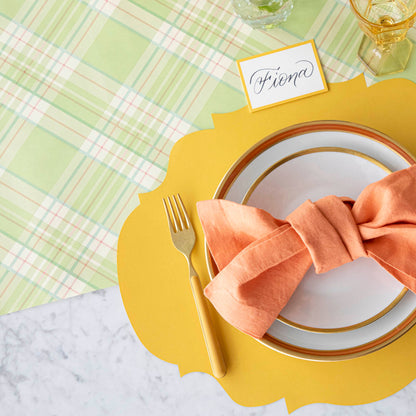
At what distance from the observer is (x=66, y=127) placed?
2.08 feet

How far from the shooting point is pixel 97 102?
635 millimetres

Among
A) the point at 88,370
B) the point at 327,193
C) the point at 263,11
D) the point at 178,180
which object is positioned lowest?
the point at 88,370

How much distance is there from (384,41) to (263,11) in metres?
0.17

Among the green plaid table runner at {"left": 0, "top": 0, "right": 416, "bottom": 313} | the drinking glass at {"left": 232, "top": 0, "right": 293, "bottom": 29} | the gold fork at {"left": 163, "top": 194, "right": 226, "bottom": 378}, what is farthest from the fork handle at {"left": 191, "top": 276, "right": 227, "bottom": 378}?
the drinking glass at {"left": 232, "top": 0, "right": 293, "bottom": 29}

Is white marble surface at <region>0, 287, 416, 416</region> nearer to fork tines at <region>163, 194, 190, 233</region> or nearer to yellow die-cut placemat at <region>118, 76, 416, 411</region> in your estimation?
yellow die-cut placemat at <region>118, 76, 416, 411</region>

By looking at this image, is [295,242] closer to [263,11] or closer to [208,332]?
[208,332]

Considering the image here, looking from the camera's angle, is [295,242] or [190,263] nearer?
[295,242]

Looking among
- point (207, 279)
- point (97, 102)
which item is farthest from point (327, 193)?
point (97, 102)

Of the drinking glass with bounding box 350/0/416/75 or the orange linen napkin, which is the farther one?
the drinking glass with bounding box 350/0/416/75

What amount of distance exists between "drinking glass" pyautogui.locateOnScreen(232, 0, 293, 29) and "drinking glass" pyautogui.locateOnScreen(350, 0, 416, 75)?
100mm

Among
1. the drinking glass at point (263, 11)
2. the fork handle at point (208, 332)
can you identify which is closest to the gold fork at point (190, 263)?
the fork handle at point (208, 332)

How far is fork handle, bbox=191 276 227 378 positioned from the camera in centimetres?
57

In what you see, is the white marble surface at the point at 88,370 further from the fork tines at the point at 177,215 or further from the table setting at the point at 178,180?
the fork tines at the point at 177,215

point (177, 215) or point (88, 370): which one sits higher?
point (177, 215)
